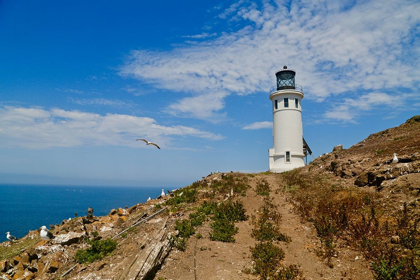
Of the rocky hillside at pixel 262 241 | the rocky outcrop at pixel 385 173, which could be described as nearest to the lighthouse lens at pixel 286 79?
the rocky hillside at pixel 262 241

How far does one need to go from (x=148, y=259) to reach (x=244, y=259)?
3.56 m

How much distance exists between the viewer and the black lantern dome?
35031mm

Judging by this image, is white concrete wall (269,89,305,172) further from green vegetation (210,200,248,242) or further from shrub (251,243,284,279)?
shrub (251,243,284,279)

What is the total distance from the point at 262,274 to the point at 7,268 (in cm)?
1159

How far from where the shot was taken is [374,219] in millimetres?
9977

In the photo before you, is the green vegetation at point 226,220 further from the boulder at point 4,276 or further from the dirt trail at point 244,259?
the boulder at point 4,276

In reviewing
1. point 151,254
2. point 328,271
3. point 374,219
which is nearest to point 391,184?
point 374,219

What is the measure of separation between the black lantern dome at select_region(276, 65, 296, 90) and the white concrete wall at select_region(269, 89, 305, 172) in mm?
1569

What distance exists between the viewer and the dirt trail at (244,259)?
8055 millimetres

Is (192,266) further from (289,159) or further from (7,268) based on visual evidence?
(289,159)

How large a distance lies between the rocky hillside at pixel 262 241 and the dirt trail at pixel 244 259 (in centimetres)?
3

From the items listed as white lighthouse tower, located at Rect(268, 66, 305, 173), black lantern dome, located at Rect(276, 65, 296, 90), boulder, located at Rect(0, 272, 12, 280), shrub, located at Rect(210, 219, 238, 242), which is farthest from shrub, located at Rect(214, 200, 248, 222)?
black lantern dome, located at Rect(276, 65, 296, 90)

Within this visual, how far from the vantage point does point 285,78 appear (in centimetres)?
3538

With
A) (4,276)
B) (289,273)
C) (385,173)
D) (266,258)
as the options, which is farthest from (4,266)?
(385,173)
